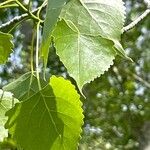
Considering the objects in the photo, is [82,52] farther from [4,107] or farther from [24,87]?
[4,107]

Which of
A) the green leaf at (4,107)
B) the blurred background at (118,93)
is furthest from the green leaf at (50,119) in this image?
the blurred background at (118,93)

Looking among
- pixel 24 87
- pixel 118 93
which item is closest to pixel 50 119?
pixel 24 87

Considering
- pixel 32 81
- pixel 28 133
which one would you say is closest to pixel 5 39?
pixel 32 81

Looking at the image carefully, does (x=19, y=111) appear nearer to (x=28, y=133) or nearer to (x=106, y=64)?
(x=28, y=133)

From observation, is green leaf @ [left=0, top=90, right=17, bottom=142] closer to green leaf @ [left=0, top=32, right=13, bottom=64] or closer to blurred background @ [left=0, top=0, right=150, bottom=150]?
green leaf @ [left=0, top=32, right=13, bottom=64]

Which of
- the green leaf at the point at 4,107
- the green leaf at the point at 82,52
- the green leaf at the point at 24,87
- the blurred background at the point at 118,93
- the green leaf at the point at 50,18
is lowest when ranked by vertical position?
the blurred background at the point at 118,93

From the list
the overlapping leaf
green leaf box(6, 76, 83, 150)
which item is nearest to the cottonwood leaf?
the overlapping leaf

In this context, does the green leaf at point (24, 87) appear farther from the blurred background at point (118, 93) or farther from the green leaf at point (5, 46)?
the blurred background at point (118, 93)
